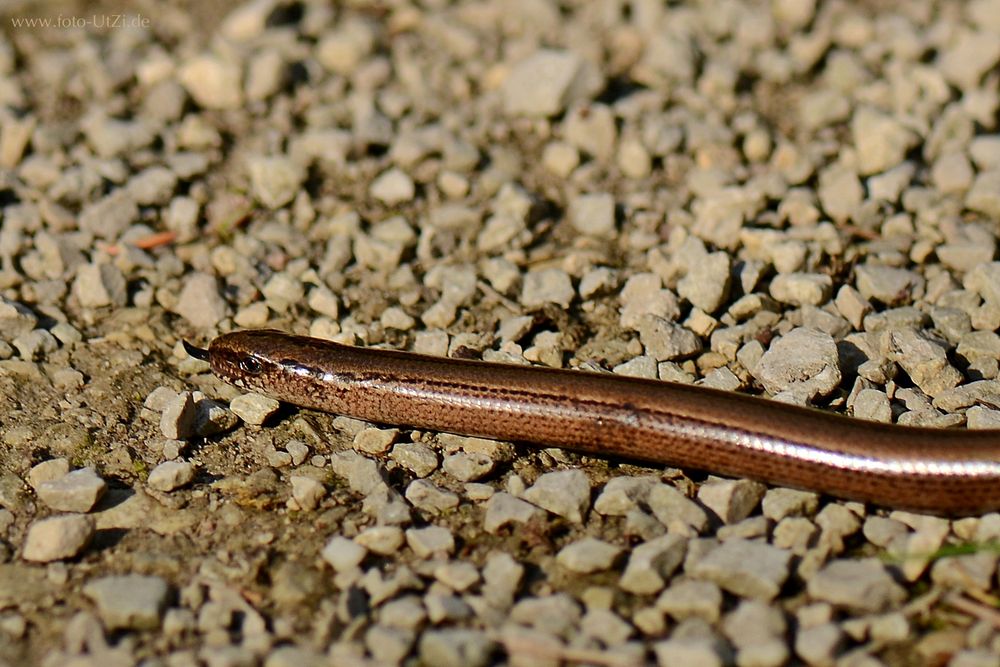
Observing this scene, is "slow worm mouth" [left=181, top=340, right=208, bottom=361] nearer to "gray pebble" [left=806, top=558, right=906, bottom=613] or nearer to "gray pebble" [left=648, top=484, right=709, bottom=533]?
"gray pebble" [left=648, top=484, right=709, bottom=533]

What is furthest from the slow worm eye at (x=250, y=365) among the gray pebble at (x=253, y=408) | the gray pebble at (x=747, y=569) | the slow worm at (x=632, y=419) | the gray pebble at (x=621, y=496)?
the gray pebble at (x=747, y=569)

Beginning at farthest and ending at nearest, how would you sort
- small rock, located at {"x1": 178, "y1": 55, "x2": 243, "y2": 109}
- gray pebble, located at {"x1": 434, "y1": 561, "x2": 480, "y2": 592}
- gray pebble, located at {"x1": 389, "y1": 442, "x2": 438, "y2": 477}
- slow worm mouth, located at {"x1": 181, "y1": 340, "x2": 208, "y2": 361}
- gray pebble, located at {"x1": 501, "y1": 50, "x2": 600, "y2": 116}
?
small rock, located at {"x1": 178, "y1": 55, "x2": 243, "y2": 109} → gray pebble, located at {"x1": 501, "y1": 50, "x2": 600, "y2": 116} → slow worm mouth, located at {"x1": 181, "y1": 340, "x2": 208, "y2": 361} → gray pebble, located at {"x1": 389, "y1": 442, "x2": 438, "y2": 477} → gray pebble, located at {"x1": 434, "y1": 561, "x2": 480, "y2": 592}

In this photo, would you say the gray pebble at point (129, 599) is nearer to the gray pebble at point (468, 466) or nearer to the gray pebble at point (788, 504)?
the gray pebble at point (468, 466)

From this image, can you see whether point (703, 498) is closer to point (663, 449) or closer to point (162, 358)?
point (663, 449)

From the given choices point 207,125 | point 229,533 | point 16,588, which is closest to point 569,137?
point 207,125

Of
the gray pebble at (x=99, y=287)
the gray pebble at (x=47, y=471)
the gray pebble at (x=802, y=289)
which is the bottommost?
the gray pebble at (x=47, y=471)

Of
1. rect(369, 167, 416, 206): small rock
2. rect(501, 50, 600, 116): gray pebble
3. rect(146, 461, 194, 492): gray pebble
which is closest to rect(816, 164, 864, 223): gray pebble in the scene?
rect(501, 50, 600, 116): gray pebble
